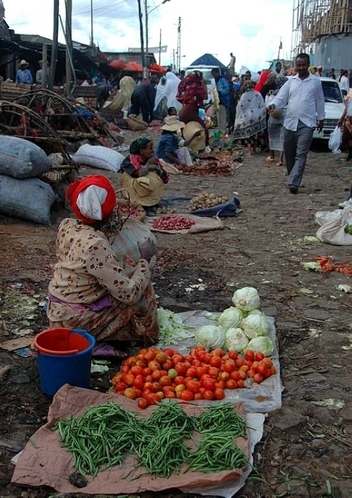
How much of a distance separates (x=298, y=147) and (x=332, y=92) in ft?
23.6

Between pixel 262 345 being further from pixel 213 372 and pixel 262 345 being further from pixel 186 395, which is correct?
pixel 186 395

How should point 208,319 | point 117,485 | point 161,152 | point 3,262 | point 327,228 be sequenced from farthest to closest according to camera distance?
1. point 161,152
2. point 327,228
3. point 3,262
4. point 208,319
5. point 117,485

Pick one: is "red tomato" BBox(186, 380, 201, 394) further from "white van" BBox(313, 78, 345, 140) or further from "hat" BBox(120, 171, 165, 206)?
"white van" BBox(313, 78, 345, 140)

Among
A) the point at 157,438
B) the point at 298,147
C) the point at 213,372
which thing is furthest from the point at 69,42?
the point at 157,438

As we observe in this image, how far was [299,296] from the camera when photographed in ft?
17.3

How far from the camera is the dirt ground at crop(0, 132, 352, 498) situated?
2.91m

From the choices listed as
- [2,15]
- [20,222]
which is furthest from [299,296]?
[2,15]

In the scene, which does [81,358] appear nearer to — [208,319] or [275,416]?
[275,416]

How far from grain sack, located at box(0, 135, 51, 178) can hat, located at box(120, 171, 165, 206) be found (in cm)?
138

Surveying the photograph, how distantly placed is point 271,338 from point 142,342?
92cm

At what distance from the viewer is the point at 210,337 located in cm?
400

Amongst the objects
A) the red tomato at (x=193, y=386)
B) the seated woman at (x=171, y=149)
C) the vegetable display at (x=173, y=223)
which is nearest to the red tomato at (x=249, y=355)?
the red tomato at (x=193, y=386)

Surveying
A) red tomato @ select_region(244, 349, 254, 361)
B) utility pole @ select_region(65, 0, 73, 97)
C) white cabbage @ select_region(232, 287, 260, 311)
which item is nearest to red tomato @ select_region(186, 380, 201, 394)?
red tomato @ select_region(244, 349, 254, 361)

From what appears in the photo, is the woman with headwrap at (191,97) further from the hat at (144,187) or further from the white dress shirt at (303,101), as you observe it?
the hat at (144,187)
